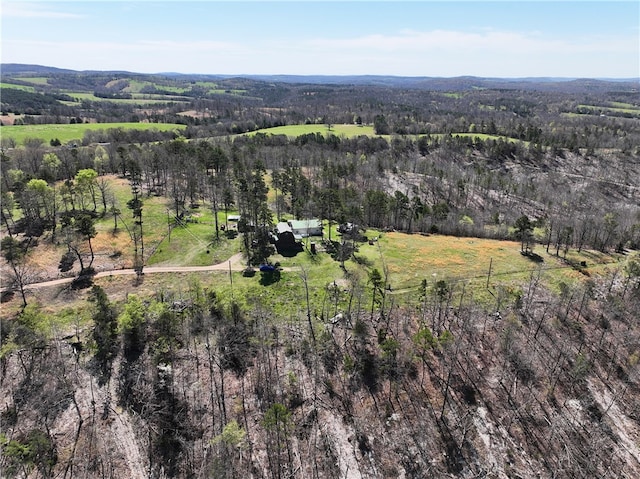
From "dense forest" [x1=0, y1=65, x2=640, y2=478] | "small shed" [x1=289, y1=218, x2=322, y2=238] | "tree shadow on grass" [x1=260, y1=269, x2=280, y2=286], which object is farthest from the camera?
"small shed" [x1=289, y1=218, x2=322, y2=238]

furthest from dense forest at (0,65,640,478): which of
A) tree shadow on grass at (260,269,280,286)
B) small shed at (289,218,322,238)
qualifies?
small shed at (289,218,322,238)

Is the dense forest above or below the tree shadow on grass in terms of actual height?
below

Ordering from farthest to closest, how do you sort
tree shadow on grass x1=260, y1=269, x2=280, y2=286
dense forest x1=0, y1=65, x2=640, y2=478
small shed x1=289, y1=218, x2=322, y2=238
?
small shed x1=289, y1=218, x2=322, y2=238
tree shadow on grass x1=260, y1=269, x2=280, y2=286
dense forest x1=0, y1=65, x2=640, y2=478

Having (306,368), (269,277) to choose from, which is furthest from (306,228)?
(306,368)

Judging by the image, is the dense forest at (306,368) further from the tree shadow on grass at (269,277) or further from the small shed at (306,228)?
the small shed at (306,228)

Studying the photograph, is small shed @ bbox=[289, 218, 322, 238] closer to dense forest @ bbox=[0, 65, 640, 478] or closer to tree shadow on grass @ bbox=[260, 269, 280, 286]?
dense forest @ bbox=[0, 65, 640, 478]

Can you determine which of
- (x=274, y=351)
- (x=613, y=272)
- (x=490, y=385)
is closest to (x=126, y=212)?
→ (x=274, y=351)

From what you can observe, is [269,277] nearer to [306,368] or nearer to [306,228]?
[306,228]

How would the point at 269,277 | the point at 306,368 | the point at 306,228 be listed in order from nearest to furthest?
the point at 306,368
the point at 269,277
the point at 306,228

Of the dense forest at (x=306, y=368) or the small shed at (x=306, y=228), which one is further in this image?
the small shed at (x=306, y=228)

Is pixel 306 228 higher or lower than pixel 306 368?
higher


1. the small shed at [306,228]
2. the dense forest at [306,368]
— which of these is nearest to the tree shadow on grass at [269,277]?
the dense forest at [306,368]

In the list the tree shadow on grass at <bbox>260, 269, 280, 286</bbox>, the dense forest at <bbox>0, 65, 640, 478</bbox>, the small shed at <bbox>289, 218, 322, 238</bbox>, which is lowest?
the dense forest at <bbox>0, 65, 640, 478</bbox>
